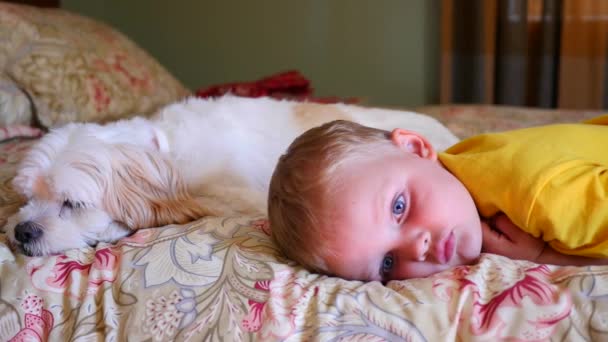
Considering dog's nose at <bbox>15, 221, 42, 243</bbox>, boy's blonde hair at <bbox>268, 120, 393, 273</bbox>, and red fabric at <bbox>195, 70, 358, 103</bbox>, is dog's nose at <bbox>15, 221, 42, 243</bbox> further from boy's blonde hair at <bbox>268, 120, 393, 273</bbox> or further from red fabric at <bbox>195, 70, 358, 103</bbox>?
red fabric at <bbox>195, 70, 358, 103</bbox>

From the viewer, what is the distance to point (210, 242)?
0.93 metres

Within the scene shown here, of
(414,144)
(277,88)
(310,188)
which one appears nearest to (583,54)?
(277,88)

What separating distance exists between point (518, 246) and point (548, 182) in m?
0.12

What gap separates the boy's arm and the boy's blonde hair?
22 cm

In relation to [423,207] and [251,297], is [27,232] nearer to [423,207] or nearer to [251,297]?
[251,297]

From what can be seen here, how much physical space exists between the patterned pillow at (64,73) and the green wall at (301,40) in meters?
1.45

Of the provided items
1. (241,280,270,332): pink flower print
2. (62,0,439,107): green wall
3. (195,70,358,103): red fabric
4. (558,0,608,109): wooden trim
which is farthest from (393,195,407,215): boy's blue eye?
(62,0,439,107): green wall

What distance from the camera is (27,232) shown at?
3.47 feet

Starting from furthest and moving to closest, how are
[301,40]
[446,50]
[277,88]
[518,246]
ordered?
[301,40], [446,50], [277,88], [518,246]

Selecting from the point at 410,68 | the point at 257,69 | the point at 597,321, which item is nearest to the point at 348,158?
the point at 597,321

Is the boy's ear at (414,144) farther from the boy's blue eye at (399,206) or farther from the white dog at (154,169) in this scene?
the white dog at (154,169)

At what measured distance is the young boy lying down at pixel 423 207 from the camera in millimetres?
857

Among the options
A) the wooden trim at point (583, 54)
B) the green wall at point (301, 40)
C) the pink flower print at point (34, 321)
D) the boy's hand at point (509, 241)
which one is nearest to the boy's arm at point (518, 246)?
the boy's hand at point (509, 241)

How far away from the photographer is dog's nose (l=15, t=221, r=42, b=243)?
105 centimetres
